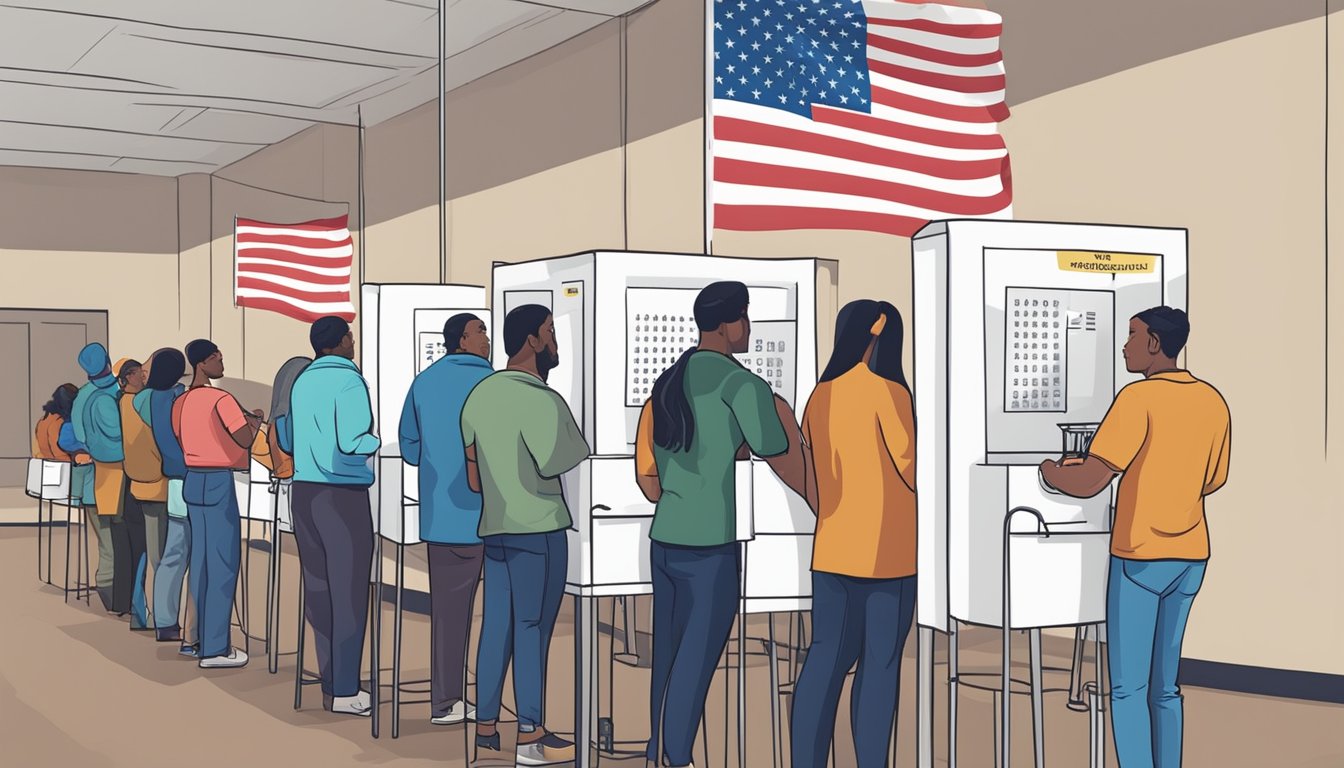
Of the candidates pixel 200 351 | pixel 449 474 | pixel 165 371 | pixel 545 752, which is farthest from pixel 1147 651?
pixel 165 371

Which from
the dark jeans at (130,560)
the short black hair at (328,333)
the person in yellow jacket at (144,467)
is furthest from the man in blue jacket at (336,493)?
the dark jeans at (130,560)

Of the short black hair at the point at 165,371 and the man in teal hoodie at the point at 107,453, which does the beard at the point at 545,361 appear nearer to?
the short black hair at the point at 165,371

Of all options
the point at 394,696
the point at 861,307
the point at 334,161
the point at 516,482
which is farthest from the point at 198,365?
the point at 334,161

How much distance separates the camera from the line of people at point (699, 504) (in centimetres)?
354

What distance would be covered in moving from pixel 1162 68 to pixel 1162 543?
123 inches

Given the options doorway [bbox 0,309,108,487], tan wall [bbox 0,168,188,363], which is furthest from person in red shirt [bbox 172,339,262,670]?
tan wall [bbox 0,168,188,363]

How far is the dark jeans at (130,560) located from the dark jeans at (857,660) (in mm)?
4853

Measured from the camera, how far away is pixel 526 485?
4.17m

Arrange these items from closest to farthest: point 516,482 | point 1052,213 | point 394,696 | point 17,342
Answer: point 516,482, point 394,696, point 1052,213, point 17,342

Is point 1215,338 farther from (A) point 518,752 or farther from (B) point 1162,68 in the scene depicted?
(A) point 518,752

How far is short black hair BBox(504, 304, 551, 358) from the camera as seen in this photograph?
13.9 feet

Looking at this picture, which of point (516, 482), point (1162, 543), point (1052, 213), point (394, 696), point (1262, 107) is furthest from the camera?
point (1052, 213)

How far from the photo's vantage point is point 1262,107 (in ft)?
18.3

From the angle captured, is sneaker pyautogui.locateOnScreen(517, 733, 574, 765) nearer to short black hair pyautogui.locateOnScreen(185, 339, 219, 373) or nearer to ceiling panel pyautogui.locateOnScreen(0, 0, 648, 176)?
short black hair pyautogui.locateOnScreen(185, 339, 219, 373)
